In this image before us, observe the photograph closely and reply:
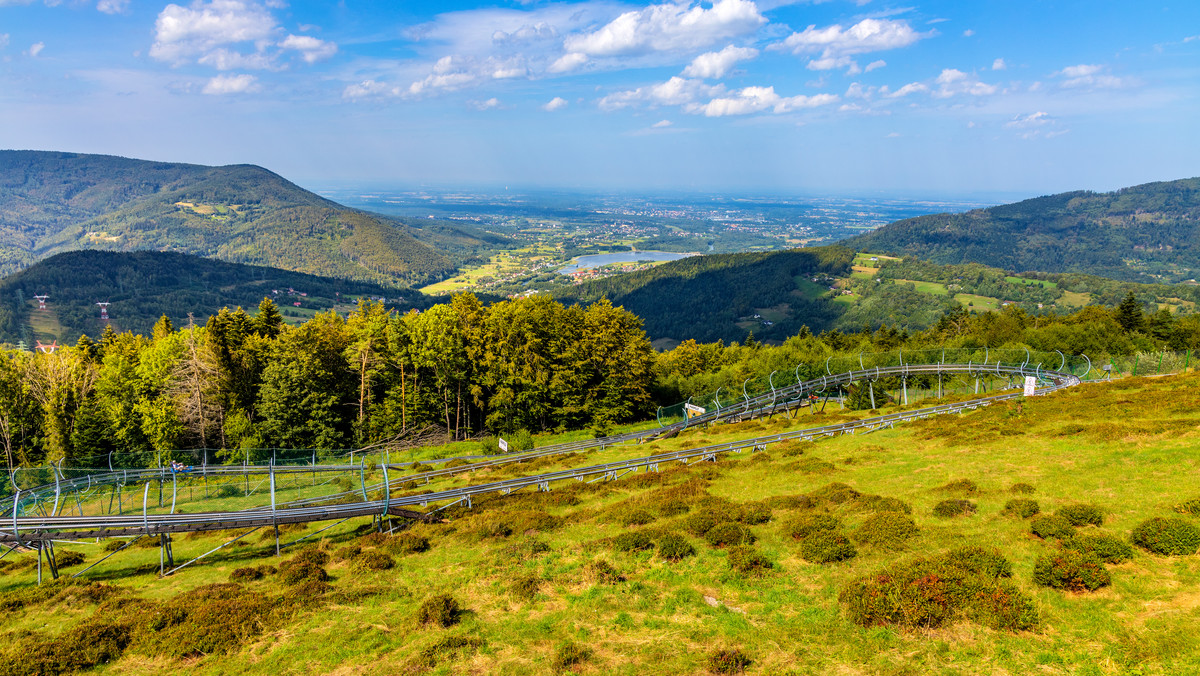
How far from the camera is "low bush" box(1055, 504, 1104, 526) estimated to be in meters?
16.8

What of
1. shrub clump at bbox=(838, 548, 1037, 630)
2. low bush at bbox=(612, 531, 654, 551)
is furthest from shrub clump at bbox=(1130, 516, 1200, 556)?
low bush at bbox=(612, 531, 654, 551)

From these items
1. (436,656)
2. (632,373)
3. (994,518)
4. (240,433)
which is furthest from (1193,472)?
(240,433)

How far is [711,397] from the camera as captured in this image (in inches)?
2158

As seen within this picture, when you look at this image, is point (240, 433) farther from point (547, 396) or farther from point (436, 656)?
point (436, 656)

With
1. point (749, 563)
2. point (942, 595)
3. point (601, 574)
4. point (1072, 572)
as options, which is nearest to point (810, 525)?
point (749, 563)

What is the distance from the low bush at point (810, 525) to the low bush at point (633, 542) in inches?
198

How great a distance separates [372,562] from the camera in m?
20.6

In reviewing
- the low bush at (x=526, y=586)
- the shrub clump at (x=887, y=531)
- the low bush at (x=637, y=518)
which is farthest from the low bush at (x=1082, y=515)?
the low bush at (x=526, y=586)

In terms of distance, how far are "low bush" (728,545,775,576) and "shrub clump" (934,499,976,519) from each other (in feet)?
22.7

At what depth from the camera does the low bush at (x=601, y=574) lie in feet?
57.5

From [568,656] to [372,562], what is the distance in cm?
1079

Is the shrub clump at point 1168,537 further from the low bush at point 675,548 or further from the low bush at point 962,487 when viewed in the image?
the low bush at point 675,548

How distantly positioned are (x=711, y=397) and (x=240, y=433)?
144ft

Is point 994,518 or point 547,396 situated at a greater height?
point 994,518
